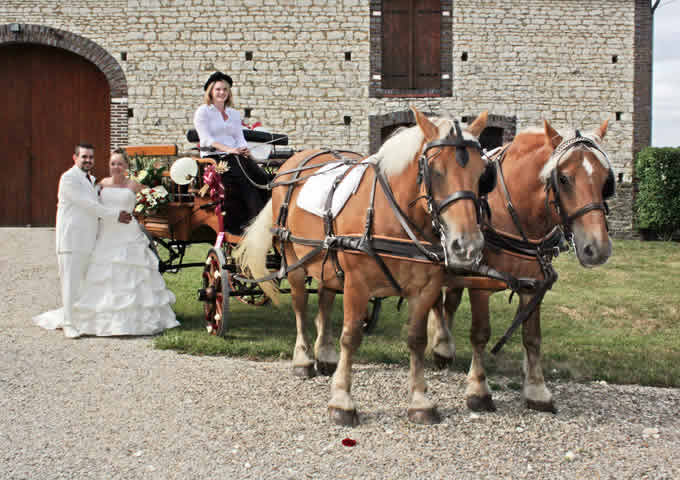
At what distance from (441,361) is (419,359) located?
1241mm

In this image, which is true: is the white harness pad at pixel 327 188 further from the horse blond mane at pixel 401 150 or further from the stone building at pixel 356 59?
the stone building at pixel 356 59

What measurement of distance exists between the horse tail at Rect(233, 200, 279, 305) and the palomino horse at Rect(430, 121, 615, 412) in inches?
72.2

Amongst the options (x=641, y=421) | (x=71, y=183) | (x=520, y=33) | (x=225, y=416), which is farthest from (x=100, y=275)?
(x=520, y=33)

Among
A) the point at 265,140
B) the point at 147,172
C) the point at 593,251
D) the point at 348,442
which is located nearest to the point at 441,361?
the point at 348,442

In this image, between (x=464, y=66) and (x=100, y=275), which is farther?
(x=464, y=66)

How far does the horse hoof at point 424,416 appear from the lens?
3465 mm

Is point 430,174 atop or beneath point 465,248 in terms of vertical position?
atop

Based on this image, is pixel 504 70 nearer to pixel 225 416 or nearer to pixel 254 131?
pixel 254 131

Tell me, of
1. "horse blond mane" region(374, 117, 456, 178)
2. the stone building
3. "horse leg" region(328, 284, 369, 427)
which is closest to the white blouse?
"horse blond mane" region(374, 117, 456, 178)

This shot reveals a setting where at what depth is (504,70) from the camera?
14.1 meters

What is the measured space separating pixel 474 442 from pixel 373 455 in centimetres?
60

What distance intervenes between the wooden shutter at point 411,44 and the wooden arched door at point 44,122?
23.4ft

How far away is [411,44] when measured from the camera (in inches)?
562

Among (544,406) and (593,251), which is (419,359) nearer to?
(544,406)
